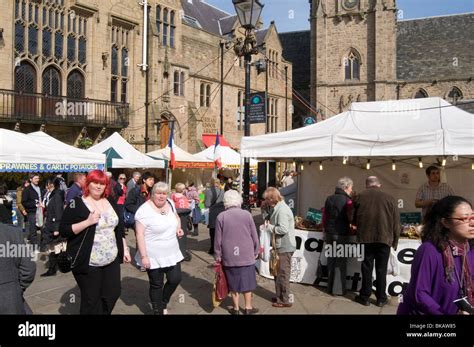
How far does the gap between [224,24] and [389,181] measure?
26257 mm

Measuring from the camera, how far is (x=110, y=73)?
2075cm

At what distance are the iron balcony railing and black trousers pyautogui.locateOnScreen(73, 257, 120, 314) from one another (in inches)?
560

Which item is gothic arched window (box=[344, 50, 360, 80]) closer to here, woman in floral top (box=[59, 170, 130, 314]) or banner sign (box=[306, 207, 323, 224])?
→ banner sign (box=[306, 207, 323, 224])

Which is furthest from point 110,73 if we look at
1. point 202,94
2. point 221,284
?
point 221,284

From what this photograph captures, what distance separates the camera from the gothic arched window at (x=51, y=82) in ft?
60.4

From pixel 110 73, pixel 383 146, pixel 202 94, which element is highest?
pixel 202 94

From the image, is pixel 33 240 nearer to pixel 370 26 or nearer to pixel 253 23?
pixel 253 23

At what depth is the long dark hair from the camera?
2729 mm

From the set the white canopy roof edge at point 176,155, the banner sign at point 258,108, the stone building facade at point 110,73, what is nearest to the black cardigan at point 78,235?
the banner sign at point 258,108

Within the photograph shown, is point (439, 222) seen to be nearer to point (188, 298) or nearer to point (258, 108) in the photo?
point (188, 298)

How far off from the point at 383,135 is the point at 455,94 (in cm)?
3627

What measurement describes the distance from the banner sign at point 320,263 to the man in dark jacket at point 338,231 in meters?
0.30

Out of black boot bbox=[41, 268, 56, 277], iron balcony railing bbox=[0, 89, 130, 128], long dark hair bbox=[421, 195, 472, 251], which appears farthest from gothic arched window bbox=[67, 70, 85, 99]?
long dark hair bbox=[421, 195, 472, 251]
